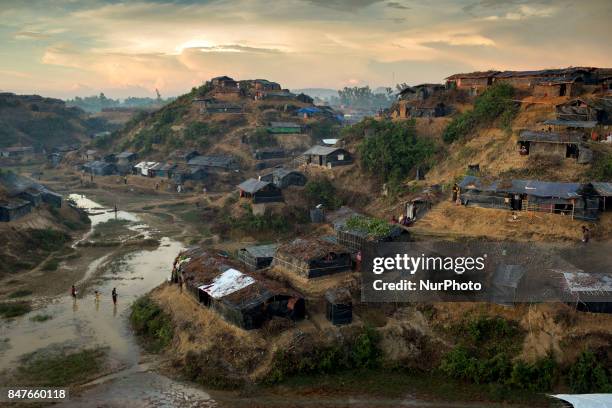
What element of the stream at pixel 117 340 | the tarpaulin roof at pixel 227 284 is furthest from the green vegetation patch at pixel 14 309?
the tarpaulin roof at pixel 227 284

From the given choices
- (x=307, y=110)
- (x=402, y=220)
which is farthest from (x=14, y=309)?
(x=307, y=110)

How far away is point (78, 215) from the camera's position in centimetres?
5431

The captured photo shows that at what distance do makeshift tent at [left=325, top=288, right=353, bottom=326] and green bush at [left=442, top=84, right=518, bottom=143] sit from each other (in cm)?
2996

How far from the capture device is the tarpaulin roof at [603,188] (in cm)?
3216

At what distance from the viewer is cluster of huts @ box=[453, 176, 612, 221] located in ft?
108

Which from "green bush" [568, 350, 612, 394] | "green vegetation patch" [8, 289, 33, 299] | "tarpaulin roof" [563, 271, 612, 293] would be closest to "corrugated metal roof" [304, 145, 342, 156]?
"green vegetation patch" [8, 289, 33, 299]

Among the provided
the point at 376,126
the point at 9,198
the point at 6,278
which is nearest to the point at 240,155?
the point at 376,126

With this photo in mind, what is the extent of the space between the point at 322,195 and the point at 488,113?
1839cm

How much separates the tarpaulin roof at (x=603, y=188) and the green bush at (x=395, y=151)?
19.4 m

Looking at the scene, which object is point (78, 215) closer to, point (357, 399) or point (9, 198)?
point (9, 198)

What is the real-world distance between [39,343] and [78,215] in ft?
93.8

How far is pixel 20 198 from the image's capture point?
48094mm

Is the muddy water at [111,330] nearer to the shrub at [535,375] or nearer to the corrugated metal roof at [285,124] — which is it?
the shrub at [535,375]

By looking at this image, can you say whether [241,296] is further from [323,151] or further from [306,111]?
[306,111]
